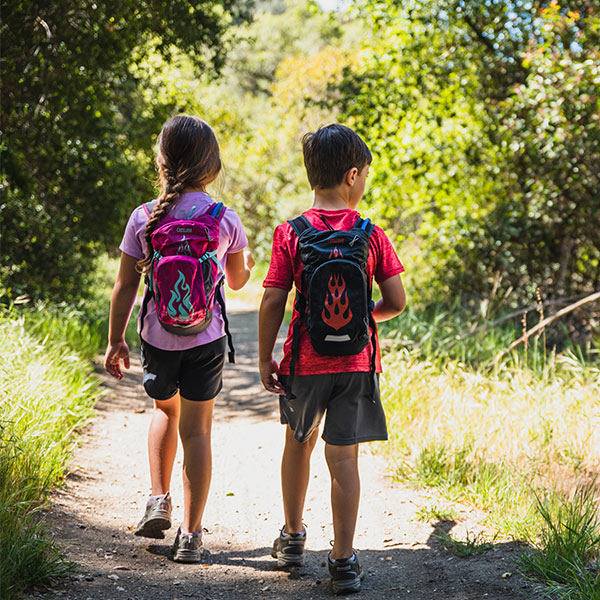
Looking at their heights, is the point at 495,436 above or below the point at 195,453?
below

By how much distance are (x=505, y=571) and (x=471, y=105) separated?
657 centimetres

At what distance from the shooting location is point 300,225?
280cm

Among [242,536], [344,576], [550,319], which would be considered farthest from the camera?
[550,319]

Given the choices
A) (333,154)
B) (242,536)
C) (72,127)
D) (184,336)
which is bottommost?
(242,536)

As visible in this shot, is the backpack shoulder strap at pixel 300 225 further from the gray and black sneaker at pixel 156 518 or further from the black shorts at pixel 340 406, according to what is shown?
the gray and black sneaker at pixel 156 518

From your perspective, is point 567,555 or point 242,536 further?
point 242,536

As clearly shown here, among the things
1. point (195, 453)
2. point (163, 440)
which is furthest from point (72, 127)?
point (195, 453)

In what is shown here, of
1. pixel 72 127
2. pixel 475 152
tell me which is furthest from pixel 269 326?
pixel 475 152

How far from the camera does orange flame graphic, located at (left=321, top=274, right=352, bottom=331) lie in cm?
269

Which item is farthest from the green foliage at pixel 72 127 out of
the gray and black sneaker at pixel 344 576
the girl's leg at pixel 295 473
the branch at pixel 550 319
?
the gray and black sneaker at pixel 344 576

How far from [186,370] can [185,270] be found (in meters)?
0.45

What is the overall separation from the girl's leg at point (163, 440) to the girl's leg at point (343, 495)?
2.52 ft

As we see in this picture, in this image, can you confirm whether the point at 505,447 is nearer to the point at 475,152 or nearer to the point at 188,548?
the point at 188,548

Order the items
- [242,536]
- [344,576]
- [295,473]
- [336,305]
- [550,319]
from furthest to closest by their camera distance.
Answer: [550,319] < [242,536] < [295,473] < [344,576] < [336,305]
